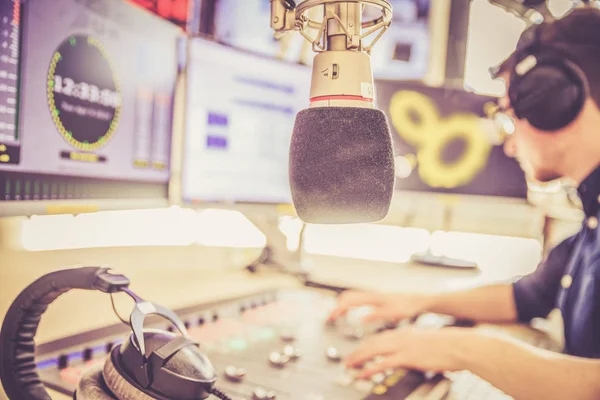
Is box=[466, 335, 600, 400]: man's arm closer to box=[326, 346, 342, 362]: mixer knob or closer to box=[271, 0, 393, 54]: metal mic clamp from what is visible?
box=[326, 346, 342, 362]: mixer knob

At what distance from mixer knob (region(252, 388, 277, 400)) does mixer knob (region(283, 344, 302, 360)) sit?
112 millimetres

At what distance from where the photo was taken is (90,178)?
0.79 m

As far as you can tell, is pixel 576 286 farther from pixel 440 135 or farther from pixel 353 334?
pixel 440 135

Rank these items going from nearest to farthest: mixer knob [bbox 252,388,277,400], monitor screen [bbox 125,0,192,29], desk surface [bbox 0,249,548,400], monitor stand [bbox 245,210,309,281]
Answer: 1. mixer knob [bbox 252,388,277,400]
2. desk surface [bbox 0,249,548,400]
3. monitor screen [bbox 125,0,192,29]
4. monitor stand [bbox 245,210,309,281]

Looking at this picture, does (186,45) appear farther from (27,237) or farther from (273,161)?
(27,237)

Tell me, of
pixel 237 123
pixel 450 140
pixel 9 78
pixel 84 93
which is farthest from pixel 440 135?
pixel 9 78

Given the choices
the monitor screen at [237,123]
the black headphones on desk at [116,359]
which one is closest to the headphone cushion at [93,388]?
the black headphones on desk at [116,359]

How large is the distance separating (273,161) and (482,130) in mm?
656

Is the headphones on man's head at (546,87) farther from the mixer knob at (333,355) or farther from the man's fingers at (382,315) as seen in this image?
the mixer knob at (333,355)

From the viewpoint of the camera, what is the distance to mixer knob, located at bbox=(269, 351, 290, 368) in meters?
0.63

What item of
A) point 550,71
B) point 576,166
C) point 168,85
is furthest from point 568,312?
point 168,85

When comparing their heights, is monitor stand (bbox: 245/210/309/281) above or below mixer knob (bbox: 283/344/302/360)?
above

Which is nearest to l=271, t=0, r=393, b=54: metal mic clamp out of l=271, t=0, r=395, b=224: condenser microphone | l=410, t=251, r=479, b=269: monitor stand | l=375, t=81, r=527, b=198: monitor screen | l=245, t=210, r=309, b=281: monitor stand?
l=271, t=0, r=395, b=224: condenser microphone

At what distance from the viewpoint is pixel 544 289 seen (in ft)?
3.57
